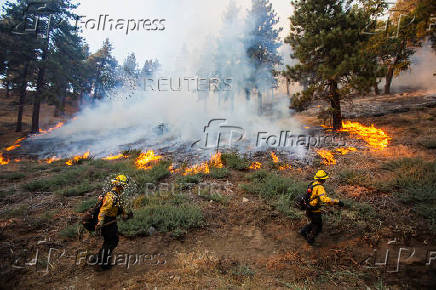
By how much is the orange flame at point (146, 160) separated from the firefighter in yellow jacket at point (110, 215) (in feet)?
21.9

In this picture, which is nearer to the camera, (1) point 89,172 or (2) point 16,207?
(2) point 16,207

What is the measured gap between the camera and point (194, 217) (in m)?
6.46

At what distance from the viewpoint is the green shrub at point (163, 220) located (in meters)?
6.01

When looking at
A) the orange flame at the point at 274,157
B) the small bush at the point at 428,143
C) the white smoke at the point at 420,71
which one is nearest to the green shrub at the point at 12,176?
the orange flame at the point at 274,157

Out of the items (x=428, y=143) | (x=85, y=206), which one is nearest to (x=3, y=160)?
(x=85, y=206)

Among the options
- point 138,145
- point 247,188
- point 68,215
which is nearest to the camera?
point 68,215

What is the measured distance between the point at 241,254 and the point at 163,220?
8.21 feet

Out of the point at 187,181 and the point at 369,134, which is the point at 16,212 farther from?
the point at 369,134

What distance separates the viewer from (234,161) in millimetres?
11039

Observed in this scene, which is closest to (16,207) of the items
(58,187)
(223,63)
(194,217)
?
(58,187)

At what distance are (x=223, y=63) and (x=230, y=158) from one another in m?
19.7

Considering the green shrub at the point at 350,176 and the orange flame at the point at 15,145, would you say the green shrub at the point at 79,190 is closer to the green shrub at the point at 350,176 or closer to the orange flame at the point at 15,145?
the green shrub at the point at 350,176

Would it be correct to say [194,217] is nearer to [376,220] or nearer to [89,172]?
[376,220]

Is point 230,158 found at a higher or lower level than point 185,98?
lower
